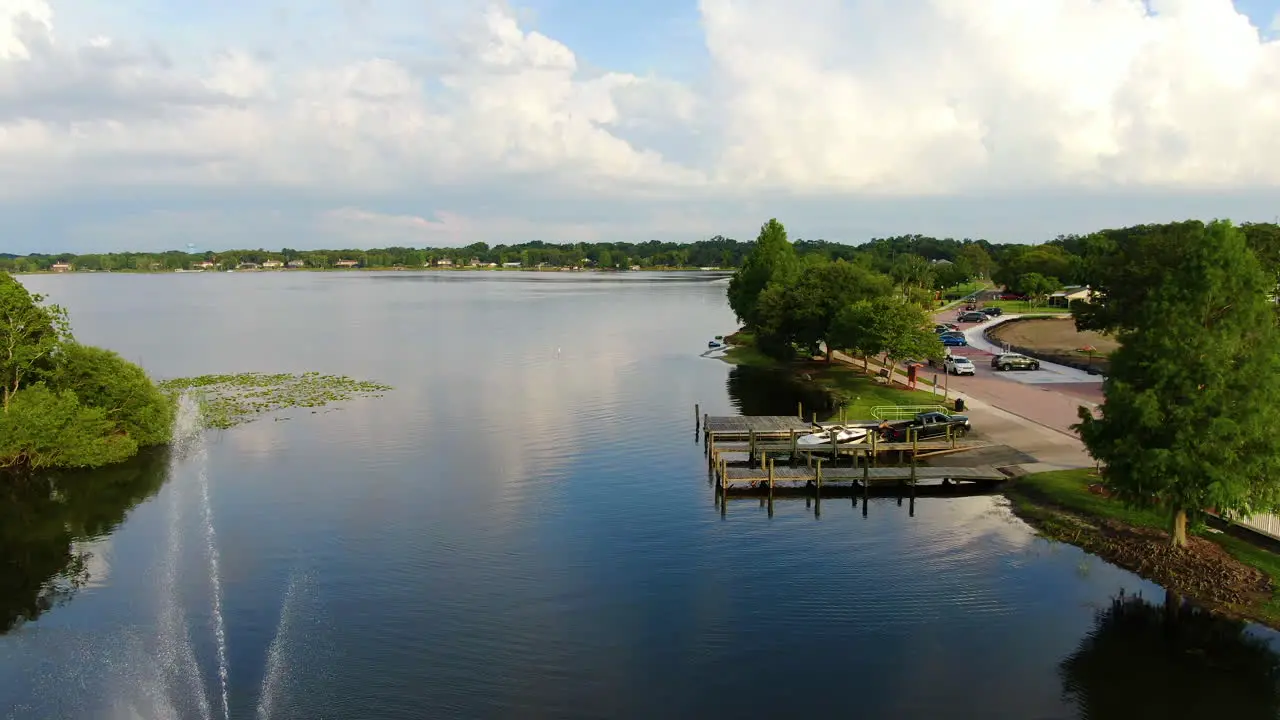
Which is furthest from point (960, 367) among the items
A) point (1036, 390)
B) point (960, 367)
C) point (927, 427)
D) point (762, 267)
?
point (762, 267)

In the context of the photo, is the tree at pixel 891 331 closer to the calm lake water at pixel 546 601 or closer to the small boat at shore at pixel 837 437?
the small boat at shore at pixel 837 437

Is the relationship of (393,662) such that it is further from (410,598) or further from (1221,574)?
(1221,574)

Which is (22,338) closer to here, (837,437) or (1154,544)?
(837,437)

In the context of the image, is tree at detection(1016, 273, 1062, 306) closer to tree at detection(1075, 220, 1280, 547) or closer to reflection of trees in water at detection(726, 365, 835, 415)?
reflection of trees in water at detection(726, 365, 835, 415)

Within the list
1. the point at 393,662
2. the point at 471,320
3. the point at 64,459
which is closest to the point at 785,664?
the point at 393,662

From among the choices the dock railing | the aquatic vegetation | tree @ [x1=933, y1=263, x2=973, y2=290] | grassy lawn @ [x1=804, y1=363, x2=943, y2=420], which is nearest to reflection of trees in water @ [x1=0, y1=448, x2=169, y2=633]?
the aquatic vegetation

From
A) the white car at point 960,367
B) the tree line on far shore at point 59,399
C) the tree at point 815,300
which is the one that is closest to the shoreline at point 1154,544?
the white car at point 960,367
